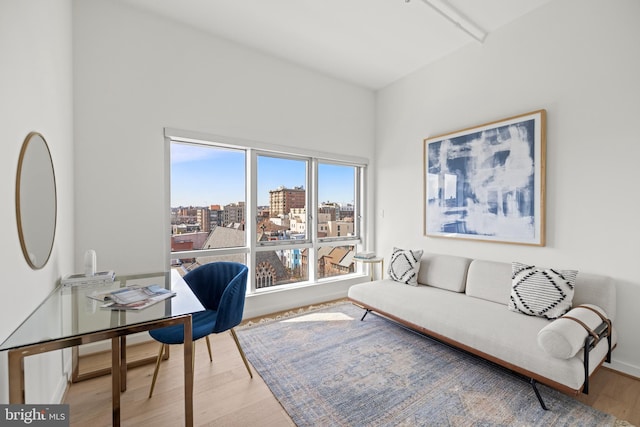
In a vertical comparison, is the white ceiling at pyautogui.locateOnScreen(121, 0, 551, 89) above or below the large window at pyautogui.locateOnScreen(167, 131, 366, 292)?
above

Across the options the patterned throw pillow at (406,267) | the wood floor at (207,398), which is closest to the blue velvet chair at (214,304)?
the wood floor at (207,398)

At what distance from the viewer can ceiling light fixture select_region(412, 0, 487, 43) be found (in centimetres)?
244

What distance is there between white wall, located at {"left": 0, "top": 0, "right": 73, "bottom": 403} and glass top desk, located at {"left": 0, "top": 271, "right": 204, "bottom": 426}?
0.21 feet

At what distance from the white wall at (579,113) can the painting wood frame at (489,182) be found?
0.10 m

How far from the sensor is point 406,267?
10.3 ft

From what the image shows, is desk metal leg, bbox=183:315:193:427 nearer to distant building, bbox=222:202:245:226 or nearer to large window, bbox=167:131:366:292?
large window, bbox=167:131:366:292

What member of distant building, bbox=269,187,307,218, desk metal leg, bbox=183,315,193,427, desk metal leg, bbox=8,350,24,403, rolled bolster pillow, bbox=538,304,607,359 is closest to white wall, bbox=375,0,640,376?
rolled bolster pillow, bbox=538,304,607,359

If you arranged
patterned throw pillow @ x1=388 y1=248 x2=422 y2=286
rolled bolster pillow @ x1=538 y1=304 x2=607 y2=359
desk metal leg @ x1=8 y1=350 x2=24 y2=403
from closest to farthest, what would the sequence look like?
1. desk metal leg @ x1=8 y1=350 x2=24 y2=403
2. rolled bolster pillow @ x1=538 y1=304 x2=607 y2=359
3. patterned throw pillow @ x1=388 y1=248 x2=422 y2=286

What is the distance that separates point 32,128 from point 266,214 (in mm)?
2205

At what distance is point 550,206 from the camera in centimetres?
250

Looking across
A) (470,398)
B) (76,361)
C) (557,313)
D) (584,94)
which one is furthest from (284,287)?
(584,94)

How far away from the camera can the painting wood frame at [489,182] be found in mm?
2570

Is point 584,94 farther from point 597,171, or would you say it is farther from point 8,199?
point 8,199

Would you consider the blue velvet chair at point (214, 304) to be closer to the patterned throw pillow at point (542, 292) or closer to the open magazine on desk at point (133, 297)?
the open magazine on desk at point (133, 297)
